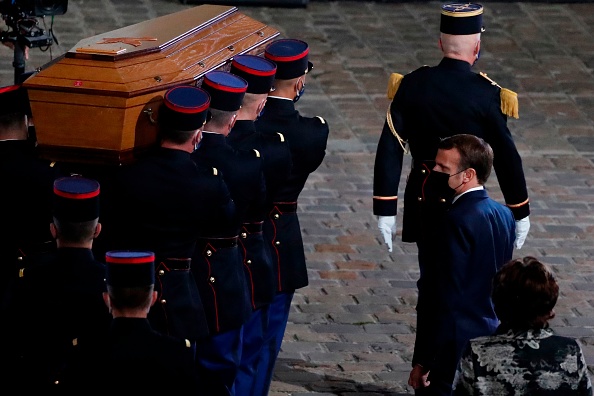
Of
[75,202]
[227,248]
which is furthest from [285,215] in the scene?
[75,202]

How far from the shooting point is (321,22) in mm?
12141

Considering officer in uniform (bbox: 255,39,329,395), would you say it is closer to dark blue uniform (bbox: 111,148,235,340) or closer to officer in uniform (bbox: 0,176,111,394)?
dark blue uniform (bbox: 111,148,235,340)

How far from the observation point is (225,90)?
5273mm

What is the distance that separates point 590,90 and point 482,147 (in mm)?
5892

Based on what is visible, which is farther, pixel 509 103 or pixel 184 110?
pixel 509 103

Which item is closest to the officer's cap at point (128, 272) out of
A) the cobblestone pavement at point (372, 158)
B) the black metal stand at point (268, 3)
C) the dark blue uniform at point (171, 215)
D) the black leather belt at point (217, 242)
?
the dark blue uniform at point (171, 215)

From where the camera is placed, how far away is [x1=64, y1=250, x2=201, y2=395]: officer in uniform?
4.08 metres

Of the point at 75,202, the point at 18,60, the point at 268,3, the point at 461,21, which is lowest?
the point at 268,3

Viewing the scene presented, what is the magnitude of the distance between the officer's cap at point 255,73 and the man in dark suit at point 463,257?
73 centimetres

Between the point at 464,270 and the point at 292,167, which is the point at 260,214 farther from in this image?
the point at 464,270

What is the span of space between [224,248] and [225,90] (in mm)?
632

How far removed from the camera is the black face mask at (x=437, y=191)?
618cm

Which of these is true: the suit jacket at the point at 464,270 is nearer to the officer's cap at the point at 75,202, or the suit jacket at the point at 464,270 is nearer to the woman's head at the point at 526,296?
the woman's head at the point at 526,296

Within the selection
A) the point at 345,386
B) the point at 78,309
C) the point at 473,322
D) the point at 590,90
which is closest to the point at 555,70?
the point at 590,90
